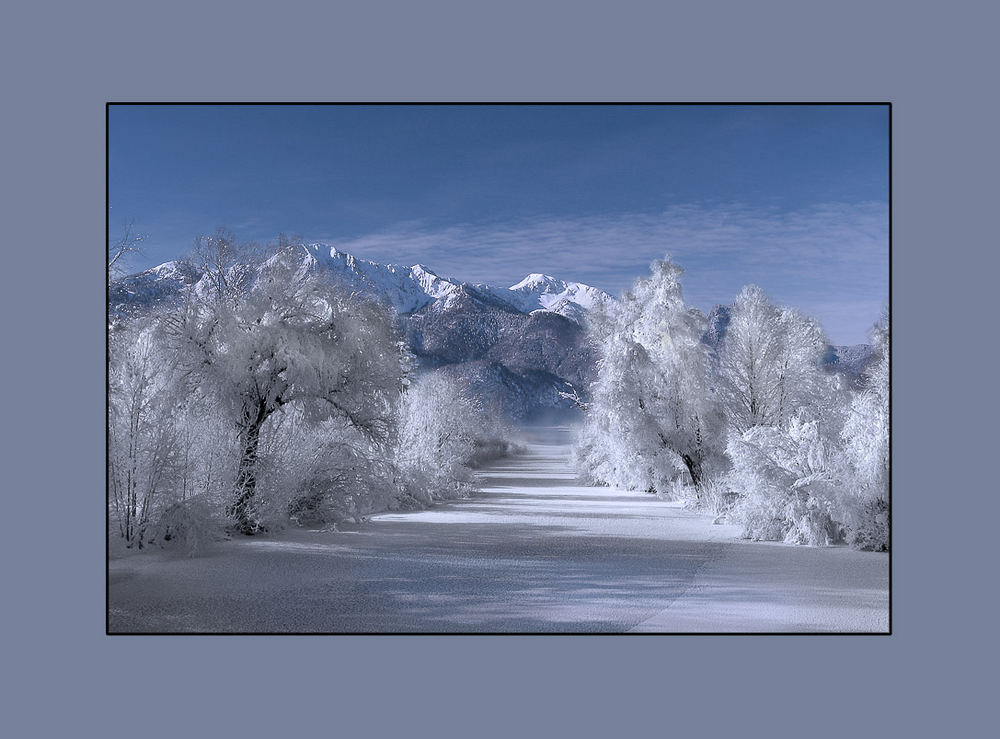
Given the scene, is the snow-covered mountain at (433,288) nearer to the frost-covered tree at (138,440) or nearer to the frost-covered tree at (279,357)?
the frost-covered tree at (279,357)

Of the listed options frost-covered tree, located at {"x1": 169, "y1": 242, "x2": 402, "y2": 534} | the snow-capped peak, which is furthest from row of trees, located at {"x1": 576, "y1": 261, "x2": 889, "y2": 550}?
frost-covered tree, located at {"x1": 169, "y1": 242, "x2": 402, "y2": 534}

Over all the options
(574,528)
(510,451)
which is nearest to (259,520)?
(574,528)

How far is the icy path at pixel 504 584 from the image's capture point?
7.16 meters

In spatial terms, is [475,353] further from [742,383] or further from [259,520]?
[742,383]

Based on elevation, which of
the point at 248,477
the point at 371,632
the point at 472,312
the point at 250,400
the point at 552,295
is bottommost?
the point at 371,632

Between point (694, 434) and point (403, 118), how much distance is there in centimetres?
987

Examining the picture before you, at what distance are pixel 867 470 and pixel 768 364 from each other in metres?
5.41

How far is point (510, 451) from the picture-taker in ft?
55.6

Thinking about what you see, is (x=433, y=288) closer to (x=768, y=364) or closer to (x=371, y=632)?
(x=371, y=632)

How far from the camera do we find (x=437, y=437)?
62.1 feet

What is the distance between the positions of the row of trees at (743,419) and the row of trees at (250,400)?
361 cm

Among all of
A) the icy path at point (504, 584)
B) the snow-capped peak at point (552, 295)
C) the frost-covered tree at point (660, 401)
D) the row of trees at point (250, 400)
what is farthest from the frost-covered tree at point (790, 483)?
the row of trees at point (250, 400)

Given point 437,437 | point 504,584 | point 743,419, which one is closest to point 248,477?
point 504,584

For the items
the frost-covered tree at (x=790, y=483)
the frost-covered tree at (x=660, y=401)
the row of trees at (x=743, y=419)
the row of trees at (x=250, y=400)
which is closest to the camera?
the row of trees at (x=250, y=400)
